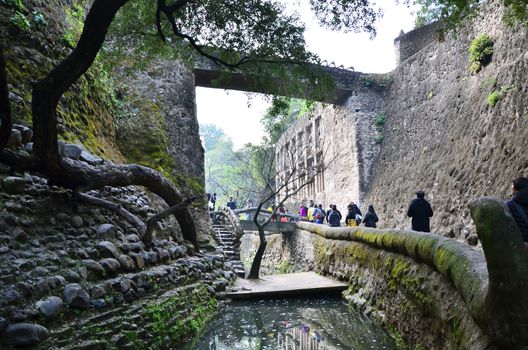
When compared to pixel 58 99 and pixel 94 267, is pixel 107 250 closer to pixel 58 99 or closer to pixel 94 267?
pixel 94 267

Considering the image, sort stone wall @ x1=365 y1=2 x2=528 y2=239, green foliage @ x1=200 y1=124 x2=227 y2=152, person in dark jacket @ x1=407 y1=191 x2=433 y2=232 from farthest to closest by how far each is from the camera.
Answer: green foliage @ x1=200 y1=124 x2=227 y2=152 → stone wall @ x1=365 y1=2 x2=528 y2=239 → person in dark jacket @ x1=407 y1=191 x2=433 y2=232

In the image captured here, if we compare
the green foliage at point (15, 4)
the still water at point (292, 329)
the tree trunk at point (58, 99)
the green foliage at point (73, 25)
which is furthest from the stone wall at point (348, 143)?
the tree trunk at point (58, 99)

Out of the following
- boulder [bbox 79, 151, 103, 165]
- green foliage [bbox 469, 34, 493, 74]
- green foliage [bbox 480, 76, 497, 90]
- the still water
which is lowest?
the still water

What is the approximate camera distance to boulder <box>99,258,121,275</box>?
4555 millimetres

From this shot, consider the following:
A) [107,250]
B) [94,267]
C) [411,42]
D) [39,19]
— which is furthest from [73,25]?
[411,42]

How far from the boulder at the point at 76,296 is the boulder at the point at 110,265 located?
0.64 metres

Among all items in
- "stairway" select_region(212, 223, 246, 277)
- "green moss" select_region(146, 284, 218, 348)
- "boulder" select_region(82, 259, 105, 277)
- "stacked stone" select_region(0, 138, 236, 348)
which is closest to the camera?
"stacked stone" select_region(0, 138, 236, 348)

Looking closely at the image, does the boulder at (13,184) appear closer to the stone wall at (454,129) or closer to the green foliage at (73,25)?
the green foliage at (73,25)

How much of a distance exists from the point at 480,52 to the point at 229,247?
9.26 meters

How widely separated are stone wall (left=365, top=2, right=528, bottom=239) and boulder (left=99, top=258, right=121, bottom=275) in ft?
23.7

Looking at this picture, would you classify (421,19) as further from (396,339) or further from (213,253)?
(396,339)

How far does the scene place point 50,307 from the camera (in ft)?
11.3

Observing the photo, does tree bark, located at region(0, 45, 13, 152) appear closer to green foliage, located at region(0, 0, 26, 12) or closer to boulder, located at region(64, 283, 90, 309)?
boulder, located at region(64, 283, 90, 309)

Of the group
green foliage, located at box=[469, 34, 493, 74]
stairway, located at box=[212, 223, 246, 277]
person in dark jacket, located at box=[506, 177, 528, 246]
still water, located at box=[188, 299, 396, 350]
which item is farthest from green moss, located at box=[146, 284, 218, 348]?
green foliage, located at box=[469, 34, 493, 74]
